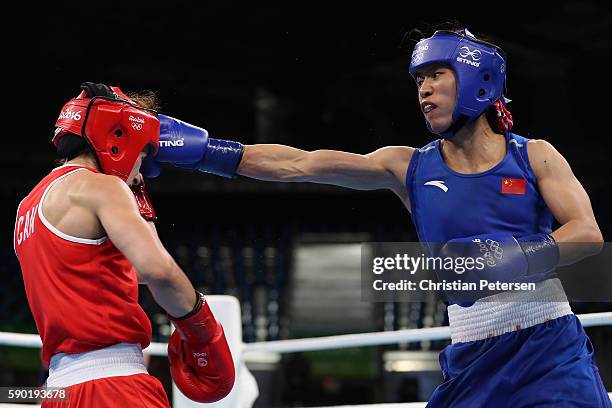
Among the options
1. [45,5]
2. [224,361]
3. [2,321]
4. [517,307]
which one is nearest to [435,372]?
[517,307]

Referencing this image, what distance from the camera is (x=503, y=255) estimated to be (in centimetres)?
202

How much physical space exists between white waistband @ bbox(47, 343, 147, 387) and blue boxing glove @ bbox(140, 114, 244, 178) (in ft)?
2.06

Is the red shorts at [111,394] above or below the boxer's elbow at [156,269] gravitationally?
below

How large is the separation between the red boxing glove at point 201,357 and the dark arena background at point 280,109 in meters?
5.86

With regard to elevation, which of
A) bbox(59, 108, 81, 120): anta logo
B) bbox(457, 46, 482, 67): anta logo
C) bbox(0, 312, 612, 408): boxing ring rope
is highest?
bbox(457, 46, 482, 67): anta logo

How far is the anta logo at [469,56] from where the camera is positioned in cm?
231

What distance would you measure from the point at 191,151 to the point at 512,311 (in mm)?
967

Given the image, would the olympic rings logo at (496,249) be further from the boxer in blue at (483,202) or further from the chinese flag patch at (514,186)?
Result: the chinese flag patch at (514,186)

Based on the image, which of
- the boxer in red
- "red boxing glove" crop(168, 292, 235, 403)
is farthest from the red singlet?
"red boxing glove" crop(168, 292, 235, 403)

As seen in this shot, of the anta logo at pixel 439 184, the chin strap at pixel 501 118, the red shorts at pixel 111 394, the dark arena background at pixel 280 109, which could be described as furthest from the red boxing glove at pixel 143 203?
the dark arena background at pixel 280 109

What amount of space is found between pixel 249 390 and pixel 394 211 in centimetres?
654

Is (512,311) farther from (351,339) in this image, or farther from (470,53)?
(351,339)

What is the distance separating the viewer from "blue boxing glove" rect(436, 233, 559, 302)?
2016mm

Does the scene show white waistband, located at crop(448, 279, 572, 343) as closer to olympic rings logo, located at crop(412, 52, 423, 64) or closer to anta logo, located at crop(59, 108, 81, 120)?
olympic rings logo, located at crop(412, 52, 423, 64)
